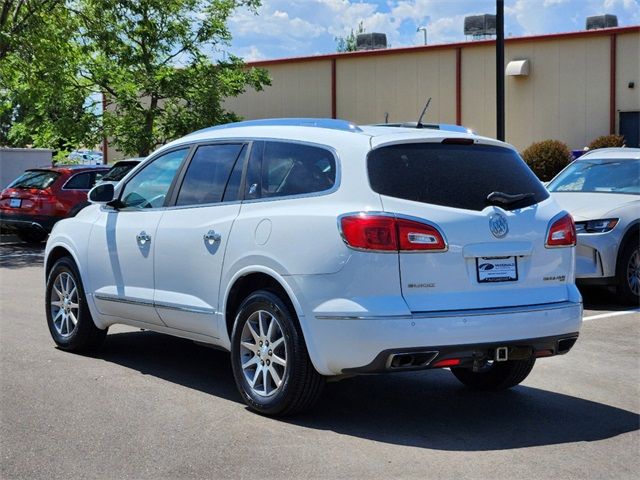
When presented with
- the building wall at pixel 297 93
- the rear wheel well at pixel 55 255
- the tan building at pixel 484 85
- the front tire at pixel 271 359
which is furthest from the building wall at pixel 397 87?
the front tire at pixel 271 359

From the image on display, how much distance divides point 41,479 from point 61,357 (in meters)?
3.16

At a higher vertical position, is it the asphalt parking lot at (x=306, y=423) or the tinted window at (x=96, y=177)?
the tinted window at (x=96, y=177)

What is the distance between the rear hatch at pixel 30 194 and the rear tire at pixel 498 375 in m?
13.9

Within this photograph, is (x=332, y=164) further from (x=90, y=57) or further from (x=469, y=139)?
(x=90, y=57)

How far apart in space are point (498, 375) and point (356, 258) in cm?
189

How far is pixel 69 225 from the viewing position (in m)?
8.44

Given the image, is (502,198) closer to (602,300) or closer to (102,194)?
(102,194)

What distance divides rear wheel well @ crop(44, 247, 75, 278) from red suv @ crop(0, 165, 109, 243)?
10.8 m

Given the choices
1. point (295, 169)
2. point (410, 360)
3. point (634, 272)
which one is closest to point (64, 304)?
point (295, 169)

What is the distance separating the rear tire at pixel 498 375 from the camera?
22.5 feet

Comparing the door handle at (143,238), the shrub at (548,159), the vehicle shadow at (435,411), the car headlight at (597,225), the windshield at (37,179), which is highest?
the shrub at (548,159)

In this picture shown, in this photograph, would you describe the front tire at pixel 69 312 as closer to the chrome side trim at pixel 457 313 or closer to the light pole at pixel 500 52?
the chrome side trim at pixel 457 313

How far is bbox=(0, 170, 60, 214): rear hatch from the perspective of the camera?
19438 mm

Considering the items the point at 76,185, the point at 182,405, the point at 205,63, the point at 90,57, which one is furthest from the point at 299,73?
the point at 182,405
